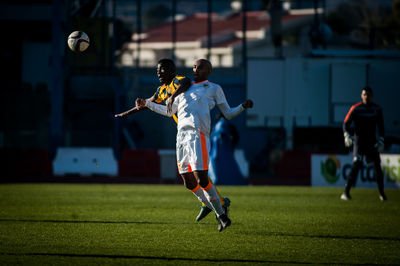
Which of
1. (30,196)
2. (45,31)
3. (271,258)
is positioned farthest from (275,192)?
(45,31)

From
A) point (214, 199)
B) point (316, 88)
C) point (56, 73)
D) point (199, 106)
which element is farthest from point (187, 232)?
point (56, 73)

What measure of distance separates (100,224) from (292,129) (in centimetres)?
1703

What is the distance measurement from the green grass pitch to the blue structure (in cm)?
517

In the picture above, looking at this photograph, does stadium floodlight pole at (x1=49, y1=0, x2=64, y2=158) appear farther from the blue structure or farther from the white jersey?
the white jersey

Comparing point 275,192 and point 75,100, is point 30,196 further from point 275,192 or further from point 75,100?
point 75,100

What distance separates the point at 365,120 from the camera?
15.4m

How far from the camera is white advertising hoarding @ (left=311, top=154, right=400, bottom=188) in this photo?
2111cm

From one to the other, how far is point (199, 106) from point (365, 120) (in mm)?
6513

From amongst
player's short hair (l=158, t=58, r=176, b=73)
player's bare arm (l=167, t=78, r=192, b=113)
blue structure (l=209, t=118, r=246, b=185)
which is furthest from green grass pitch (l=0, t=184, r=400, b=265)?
blue structure (l=209, t=118, r=246, b=185)

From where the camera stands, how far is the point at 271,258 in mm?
7961

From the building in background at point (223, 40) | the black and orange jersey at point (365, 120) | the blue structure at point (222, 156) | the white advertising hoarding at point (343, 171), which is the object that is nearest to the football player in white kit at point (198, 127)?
the black and orange jersey at point (365, 120)

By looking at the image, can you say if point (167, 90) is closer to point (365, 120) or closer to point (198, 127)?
point (198, 127)

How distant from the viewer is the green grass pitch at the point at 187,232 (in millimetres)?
7918

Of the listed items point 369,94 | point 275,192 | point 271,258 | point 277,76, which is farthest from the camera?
point 277,76
